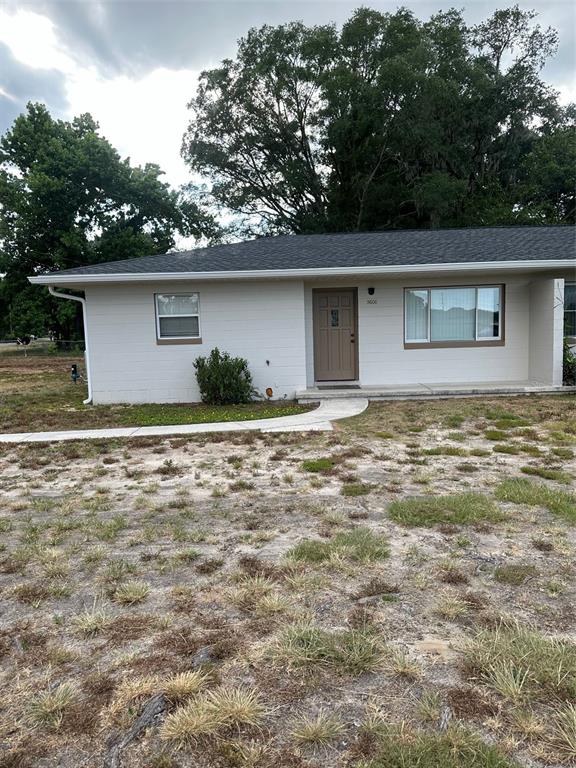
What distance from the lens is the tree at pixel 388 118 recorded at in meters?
23.5

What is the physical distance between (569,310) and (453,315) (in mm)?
2391

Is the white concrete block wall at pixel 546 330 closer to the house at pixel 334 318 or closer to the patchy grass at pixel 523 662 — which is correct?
the house at pixel 334 318

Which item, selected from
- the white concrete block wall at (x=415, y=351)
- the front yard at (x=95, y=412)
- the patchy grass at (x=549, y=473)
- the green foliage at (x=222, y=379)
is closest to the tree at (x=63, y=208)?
the front yard at (x=95, y=412)

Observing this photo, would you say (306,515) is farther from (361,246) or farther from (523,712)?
(361,246)

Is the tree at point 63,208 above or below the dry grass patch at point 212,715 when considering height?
above

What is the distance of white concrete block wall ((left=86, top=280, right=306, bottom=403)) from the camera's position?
10070 mm

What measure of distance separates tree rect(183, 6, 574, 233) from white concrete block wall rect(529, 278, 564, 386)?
1407cm

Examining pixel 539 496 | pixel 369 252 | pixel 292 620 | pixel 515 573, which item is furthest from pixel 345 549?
pixel 369 252

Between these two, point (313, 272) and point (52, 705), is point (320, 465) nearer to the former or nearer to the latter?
point (52, 705)

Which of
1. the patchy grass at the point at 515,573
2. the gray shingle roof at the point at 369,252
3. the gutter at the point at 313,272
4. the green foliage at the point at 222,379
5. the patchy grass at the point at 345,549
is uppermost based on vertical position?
the gray shingle roof at the point at 369,252

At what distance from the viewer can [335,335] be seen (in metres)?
11.0

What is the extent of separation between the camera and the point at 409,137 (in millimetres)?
23438

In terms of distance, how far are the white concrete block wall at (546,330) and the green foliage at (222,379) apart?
5.97m

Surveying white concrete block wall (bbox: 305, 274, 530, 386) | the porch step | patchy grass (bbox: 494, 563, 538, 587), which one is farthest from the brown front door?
patchy grass (bbox: 494, 563, 538, 587)
